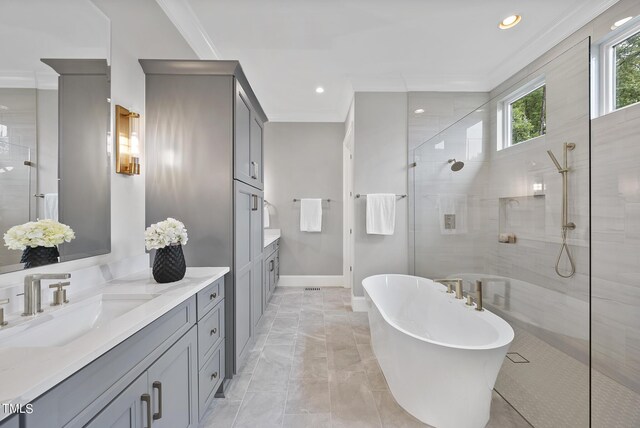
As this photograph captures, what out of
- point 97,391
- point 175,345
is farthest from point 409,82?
point 97,391

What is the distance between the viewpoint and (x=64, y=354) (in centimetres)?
64

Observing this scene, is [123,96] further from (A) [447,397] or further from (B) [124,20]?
(A) [447,397]

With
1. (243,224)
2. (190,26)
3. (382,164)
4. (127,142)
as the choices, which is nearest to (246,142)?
(243,224)

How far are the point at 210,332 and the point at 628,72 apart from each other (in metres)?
3.07

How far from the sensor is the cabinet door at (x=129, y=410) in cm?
73

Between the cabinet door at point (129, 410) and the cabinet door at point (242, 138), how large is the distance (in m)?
1.19

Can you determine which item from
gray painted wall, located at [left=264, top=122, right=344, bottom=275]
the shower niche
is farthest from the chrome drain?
gray painted wall, located at [left=264, top=122, right=344, bottom=275]

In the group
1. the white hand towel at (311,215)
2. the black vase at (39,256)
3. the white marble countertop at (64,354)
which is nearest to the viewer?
the white marble countertop at (64,354)

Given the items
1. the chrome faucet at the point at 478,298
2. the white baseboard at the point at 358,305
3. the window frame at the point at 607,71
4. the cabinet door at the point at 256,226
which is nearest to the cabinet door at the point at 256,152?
the cabinet door at the point at 256,226

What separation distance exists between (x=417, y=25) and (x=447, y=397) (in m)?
2.62

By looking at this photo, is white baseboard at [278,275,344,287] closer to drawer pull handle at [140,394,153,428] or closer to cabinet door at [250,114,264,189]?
cabinet door at [250,114,264,189]

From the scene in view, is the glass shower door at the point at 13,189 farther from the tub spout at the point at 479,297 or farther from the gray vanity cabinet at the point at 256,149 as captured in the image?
the tub spout at the point at 479,297

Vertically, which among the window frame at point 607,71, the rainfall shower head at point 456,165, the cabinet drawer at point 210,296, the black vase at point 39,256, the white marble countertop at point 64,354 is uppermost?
the window frame at point 607,71

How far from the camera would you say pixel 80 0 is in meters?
1.25
